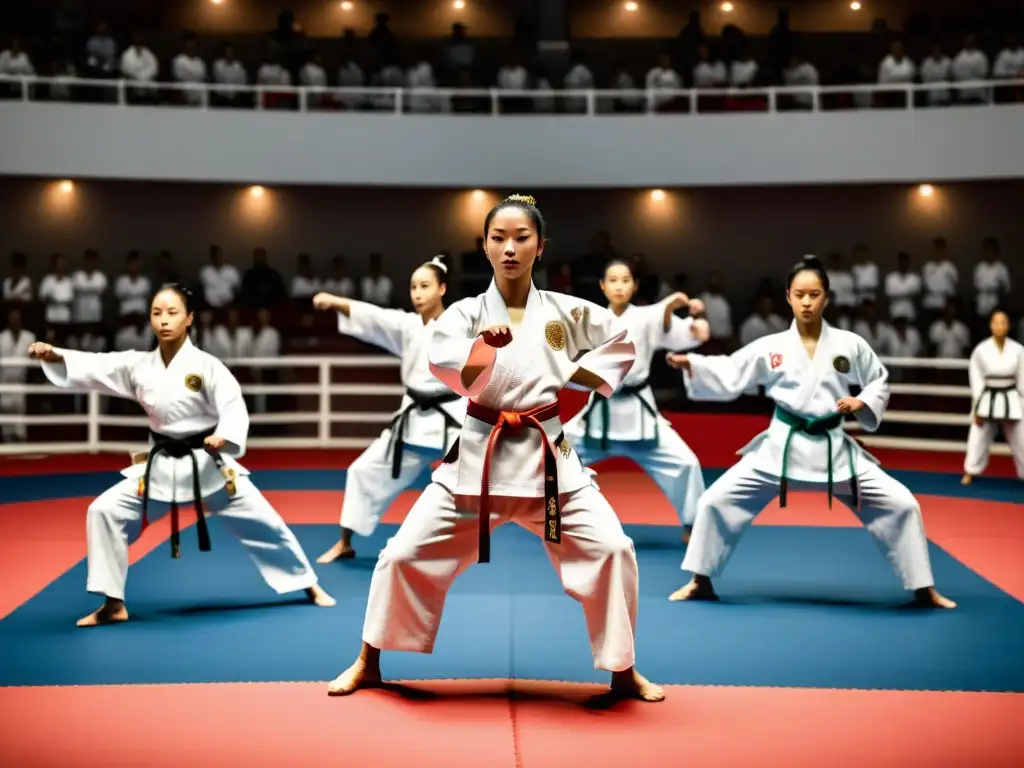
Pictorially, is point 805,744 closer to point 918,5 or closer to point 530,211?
point 530,211

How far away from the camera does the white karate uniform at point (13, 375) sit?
1182 cm

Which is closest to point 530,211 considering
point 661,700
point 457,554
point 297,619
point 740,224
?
point 457,554

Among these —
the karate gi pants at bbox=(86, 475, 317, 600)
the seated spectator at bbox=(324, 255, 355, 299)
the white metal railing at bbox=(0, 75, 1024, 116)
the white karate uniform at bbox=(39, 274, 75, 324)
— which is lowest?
the karate gi pants at bbox=(86, 475, 317, 600)

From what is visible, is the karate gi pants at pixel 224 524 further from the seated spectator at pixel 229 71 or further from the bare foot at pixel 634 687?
the seated spectator at pixel 229 71

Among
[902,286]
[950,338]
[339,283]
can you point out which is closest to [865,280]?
[902,286]

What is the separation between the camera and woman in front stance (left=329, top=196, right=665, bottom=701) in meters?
3.98

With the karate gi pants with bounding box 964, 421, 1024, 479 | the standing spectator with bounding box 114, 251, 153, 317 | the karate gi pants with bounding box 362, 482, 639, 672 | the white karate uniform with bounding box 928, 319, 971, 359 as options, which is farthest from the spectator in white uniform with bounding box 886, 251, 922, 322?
the karate gi pants with bounding box 362, 482, 639, 672

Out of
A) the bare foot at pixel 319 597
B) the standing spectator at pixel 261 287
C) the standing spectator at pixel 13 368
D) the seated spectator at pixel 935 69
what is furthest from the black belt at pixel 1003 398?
the standing spectator at pixel 13 368

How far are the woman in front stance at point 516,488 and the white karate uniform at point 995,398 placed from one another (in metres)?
6.07

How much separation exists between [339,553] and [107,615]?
5.57ft

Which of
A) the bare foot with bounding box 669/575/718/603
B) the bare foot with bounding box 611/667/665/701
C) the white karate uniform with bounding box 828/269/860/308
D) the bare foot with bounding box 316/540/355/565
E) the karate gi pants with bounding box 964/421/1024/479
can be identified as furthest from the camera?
the white karate uniform with bounding box 828/269/860/308

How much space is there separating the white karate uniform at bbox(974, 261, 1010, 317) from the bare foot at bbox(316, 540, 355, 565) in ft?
32.2

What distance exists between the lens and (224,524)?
214 inches

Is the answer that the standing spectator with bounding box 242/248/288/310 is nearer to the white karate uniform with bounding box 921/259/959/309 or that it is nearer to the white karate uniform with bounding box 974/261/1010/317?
the white karate uniform with bounding box 921/259/959/309
